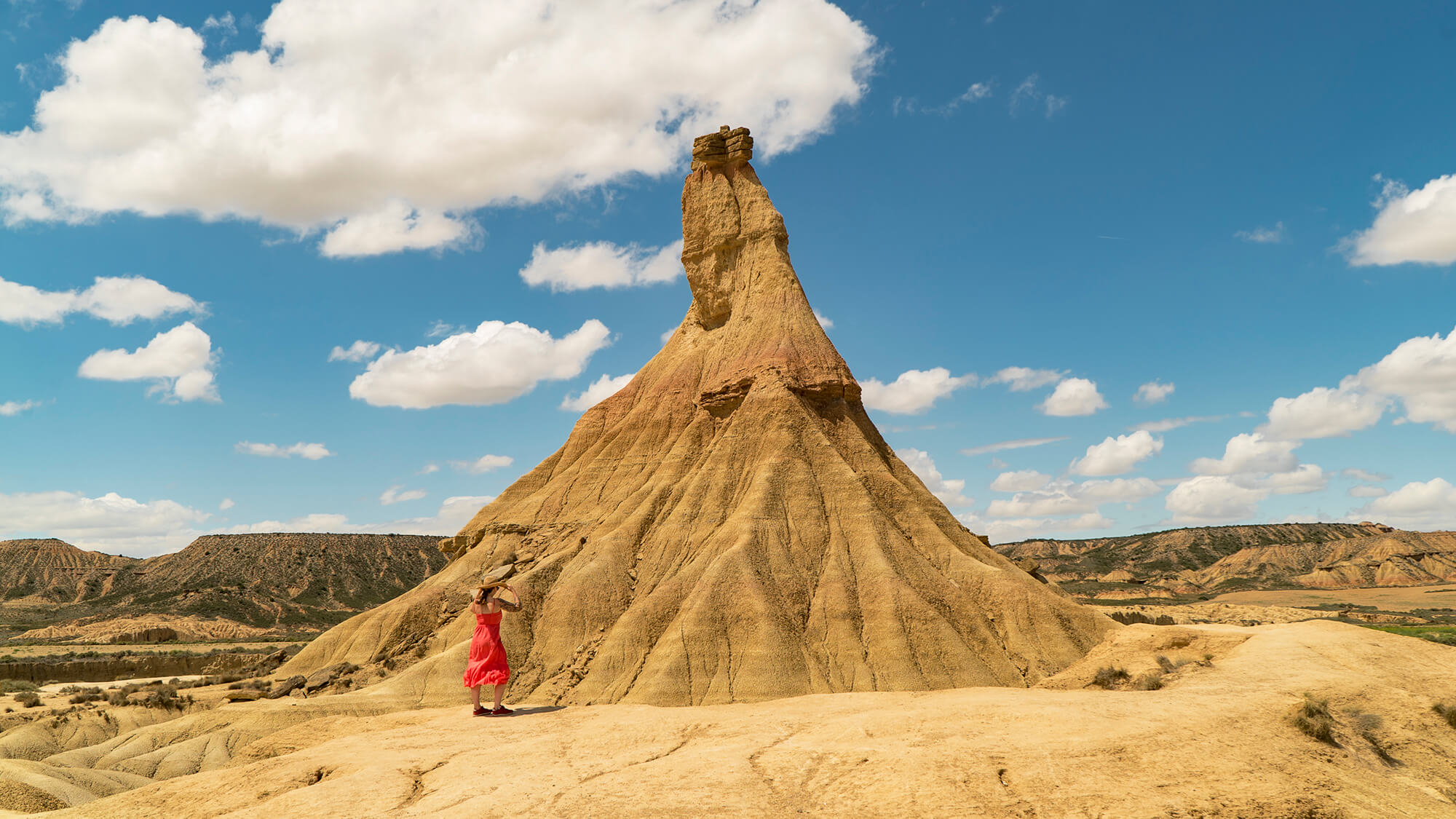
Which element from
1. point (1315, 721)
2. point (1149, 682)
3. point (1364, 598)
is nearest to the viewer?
point (1315, 721)

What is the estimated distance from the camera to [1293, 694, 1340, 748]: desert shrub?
31.5 feet

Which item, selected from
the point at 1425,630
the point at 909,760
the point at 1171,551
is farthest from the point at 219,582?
the point at 1171,551

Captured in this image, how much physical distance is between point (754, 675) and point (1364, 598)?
94.3 meters

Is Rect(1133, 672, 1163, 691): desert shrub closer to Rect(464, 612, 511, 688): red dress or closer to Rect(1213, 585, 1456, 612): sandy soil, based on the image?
Rect(464, 612, 511, 688): red dress

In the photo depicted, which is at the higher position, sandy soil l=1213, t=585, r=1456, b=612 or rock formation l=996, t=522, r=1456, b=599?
rock formation l=996, t=522, r=1456, b=599

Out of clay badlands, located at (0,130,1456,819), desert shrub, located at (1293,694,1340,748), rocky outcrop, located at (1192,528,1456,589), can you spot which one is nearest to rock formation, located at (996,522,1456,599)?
rocky outcrop, located at (1192,528,1456,589)

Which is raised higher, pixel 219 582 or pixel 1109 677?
pixel 219 582

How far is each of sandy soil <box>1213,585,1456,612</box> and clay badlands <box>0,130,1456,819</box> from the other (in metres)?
66.8

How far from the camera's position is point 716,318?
1789 inches

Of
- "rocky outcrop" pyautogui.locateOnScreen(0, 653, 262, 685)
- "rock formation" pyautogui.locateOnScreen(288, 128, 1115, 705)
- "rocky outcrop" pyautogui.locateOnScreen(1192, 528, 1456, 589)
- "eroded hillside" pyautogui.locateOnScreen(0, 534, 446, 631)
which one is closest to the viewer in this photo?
"rock formation" pyautogui.locateOnScreen(288, 128, 1115, 705)

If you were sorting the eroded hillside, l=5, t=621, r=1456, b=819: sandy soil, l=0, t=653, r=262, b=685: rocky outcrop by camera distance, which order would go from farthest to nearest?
1. the eroded hillside
2. l=0, t=653, r=262, b=685: rocky outcrop
3. l=5, t=621, r=1456, b=819: sandy soil

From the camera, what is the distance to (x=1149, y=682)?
13391mm

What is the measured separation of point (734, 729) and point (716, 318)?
3618cm

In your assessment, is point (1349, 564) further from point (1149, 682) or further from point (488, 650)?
point (488, 650)
